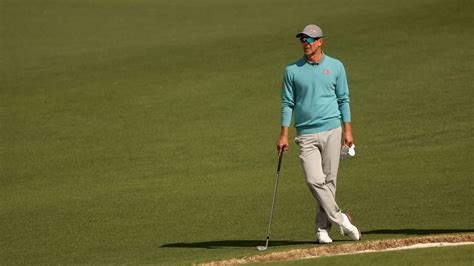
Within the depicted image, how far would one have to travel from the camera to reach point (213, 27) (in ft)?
104

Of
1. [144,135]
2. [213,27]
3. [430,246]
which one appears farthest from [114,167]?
[213,27]

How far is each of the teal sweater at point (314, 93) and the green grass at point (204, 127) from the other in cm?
141

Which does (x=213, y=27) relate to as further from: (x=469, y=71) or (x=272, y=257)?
(x=272, y=257)

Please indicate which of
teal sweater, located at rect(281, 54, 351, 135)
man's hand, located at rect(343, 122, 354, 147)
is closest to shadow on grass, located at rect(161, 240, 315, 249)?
man's hand, located at rect(343, 122, 354, 147)

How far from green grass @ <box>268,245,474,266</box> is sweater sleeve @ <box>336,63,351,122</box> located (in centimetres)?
183

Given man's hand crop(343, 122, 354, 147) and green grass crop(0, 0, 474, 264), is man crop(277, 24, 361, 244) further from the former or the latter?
green grass crop(0, 0, 474, 264)

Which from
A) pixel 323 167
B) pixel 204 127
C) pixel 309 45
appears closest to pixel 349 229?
pixel 323 167

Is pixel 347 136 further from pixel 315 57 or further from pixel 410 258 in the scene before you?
pixel 410 258

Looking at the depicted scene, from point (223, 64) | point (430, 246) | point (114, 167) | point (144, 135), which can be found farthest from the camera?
point (223, 64)

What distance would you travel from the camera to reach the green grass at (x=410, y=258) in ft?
35.6

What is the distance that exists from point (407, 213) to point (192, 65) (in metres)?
13.0

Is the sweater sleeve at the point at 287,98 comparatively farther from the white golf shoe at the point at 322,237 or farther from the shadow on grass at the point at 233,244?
the shadow on grass at the point at 233,244

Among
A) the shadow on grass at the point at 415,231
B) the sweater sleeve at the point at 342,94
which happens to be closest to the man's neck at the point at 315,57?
the sweater sleeve at the point at 342,94

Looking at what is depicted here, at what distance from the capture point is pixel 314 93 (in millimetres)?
12312
